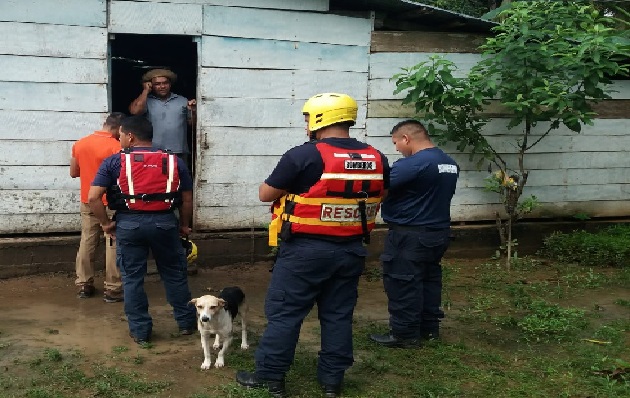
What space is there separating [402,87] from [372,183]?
10.9 ft

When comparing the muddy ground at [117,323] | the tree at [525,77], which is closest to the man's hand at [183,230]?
the muddy ground at [117,323]

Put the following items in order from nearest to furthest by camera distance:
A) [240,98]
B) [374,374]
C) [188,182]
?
[374,374]
[188,182]
[240,98]

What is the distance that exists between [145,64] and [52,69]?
2.50 meters

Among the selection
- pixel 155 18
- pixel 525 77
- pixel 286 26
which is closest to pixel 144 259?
pixel 155 18

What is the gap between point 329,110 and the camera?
4078 millimetres

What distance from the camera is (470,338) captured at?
547cm

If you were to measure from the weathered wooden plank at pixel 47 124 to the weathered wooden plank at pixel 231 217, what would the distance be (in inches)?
56.5

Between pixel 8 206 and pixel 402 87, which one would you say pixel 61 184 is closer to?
pixel 8 206

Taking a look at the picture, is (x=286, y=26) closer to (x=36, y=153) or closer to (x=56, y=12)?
(x=56, y=12)

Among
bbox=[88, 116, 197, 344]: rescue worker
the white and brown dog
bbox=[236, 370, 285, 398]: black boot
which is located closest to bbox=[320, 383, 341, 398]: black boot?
bbox=[236, 370, 285, 398]: black boot

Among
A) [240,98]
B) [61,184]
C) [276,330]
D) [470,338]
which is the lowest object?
[470,338]

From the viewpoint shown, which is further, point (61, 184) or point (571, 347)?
point (61, 184)

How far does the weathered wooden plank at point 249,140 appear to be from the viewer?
7.02 metres

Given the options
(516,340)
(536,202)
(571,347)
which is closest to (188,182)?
(516,340)
